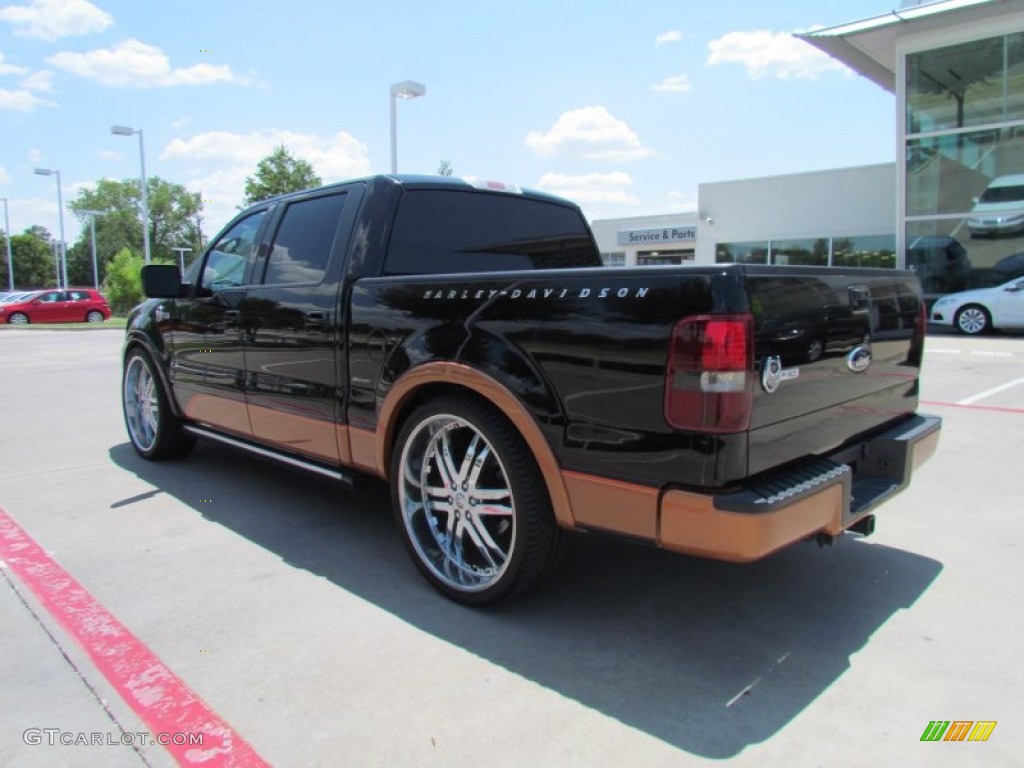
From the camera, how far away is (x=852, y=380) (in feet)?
9.63

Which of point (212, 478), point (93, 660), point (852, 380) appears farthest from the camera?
point (212, 478)

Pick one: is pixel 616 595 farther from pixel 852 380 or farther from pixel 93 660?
pixel 93 660

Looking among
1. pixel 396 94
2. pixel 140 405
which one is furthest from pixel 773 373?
pixel 396 94

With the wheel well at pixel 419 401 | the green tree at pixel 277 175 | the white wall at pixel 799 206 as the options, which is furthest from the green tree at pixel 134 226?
the wheel well at pixel 419 401

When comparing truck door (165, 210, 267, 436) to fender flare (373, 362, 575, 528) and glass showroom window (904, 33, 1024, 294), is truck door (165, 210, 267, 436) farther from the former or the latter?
glass showroom window (904, 33, 1024, 294)

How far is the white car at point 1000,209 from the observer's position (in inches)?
688

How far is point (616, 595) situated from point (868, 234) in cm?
2091

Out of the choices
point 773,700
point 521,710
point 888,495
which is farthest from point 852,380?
point 521,710

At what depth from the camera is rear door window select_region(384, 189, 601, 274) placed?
374cm

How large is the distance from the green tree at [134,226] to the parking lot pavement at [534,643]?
9789 centimetres

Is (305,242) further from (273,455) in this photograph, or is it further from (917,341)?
(917,341)

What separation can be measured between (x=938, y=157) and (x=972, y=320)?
Result: 5003 millimetres

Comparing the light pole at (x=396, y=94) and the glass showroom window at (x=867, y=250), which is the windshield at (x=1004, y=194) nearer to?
the glass showroom window at (x=867, y=250)

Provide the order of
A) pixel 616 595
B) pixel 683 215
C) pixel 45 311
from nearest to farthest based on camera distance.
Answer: pixel 616 595
pixel 683 215
pixel 45 311
